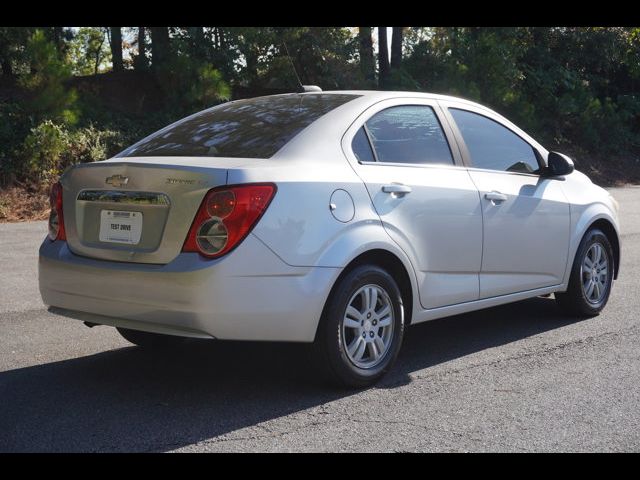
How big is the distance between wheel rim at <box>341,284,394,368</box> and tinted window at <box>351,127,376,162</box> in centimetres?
76

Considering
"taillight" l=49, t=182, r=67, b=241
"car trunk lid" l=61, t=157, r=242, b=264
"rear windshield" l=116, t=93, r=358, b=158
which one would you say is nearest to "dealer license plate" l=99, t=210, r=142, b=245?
"car trunk lid" l=61, t=157, r=242, b=264

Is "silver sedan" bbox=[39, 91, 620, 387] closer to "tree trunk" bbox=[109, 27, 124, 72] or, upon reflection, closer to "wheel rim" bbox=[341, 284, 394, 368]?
"wheel rim" bbox=[341, 284, 394, 368]

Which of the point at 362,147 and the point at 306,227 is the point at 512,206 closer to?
the point at 362,147

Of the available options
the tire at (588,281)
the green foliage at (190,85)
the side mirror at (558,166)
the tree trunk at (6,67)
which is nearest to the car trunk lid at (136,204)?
the side mirror at (558,166)

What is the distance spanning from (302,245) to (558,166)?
270cm

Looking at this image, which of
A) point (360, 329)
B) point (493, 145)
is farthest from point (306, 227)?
point (493, 145)

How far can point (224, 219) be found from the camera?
4465mm

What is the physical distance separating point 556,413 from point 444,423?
24.3 inches

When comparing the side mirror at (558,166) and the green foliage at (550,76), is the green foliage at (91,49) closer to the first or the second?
the green foliage at (550,76)

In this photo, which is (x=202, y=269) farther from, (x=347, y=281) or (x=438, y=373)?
Answer: (x=438, y=373)

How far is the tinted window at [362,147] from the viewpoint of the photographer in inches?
204

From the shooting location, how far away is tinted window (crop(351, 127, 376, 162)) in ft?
17.0
